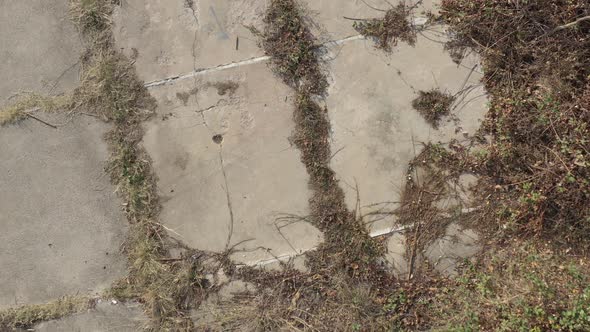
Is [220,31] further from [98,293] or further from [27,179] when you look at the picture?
[98,293]

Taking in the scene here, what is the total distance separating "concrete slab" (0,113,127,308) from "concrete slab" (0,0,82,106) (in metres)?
0.36

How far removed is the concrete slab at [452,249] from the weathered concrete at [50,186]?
2874 mm

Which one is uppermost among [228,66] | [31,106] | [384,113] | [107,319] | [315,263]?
[228,66]

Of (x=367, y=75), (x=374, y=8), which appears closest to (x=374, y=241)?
(x=367, y=75)

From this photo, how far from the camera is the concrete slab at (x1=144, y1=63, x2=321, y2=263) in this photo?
458cm

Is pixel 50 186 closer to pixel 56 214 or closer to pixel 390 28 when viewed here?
pixel 56 214

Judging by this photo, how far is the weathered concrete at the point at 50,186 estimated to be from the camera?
15.4 feet

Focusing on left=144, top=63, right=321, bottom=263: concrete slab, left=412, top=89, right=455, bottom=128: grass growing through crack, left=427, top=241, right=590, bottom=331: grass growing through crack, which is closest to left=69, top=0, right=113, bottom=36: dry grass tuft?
left=144, top=63, right=321, bottom=263: concrete slab

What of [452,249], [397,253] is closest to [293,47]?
[397,253]

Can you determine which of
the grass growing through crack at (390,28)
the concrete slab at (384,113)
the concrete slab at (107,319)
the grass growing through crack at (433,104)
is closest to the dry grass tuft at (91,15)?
the concrete slab at (384,113)

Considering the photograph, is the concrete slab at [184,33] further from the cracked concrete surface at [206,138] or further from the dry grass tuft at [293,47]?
the dry grass tuft at [293,47]

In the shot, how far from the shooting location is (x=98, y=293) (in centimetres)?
469

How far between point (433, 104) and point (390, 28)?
2.59 ft

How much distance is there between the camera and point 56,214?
4.70m
